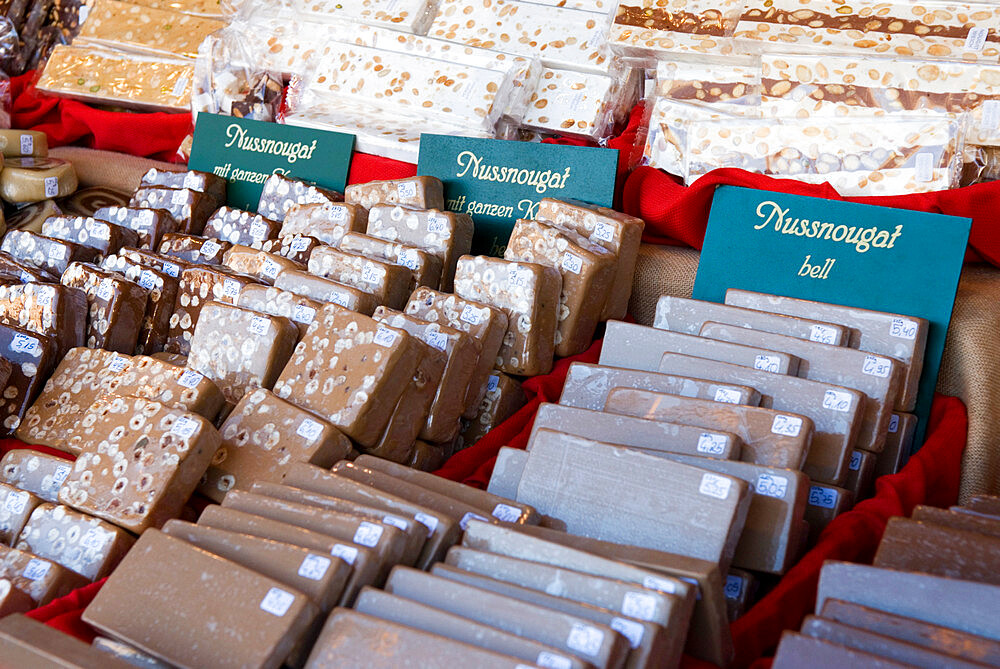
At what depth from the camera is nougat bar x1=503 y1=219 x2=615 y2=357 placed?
8.38 ft

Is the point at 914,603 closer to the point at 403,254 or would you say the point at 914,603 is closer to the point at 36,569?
the point at 36,569

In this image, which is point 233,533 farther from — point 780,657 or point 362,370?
point 780,657

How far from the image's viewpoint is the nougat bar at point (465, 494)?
1809 mm

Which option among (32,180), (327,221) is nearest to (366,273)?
(327,221)

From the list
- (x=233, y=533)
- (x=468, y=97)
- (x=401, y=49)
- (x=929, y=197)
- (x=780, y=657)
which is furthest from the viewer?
(x=401, y=49)

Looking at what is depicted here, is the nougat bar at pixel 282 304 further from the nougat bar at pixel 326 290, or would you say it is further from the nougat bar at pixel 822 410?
the nougat bar at pixel 822 410

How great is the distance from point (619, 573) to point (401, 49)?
250 centimetres

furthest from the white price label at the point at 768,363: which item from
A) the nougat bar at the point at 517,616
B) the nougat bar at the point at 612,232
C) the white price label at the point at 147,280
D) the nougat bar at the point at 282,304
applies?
the white price label at the point at 147,280

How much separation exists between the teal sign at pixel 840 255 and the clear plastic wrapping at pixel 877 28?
67 cm

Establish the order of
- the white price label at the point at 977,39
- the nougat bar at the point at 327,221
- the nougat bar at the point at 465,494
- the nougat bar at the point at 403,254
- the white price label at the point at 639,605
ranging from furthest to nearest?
the nougat bar at the point at 327,221, the white price label at the point at 977,39, the nougat bar at the point at 403,254, the nougat bar at the point at 465,494, the white price label at the point at 639,605

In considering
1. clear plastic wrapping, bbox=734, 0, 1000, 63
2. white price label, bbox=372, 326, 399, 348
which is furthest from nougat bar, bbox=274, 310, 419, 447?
clear plastic wrapping, bbox=734, 0, 1000, 63

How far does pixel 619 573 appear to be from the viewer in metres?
1.54

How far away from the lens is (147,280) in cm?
279

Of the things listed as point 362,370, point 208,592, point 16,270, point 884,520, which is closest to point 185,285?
point 16,270
